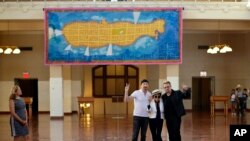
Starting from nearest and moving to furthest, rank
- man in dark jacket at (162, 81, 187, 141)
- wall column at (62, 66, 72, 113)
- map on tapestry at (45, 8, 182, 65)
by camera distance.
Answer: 1. man in dark jacket at (162, 81, 187, 141)
2. map on tapestry at (45, 8, 182, 65)
3. wall column at (62, 66, 72, 113)

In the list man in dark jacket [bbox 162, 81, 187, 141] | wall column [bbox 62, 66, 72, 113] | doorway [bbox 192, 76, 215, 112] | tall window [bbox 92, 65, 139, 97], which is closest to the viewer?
man in dark jacket [bbox 162, 81, 187, 141]

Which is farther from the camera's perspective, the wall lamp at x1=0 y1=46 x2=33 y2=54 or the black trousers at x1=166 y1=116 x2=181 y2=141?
the wall lamp at x1=0 y1=46 x2=33 y2=54

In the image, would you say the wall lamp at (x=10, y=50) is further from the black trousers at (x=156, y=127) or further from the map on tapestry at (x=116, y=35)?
the black trousers at (x=156, y=127)

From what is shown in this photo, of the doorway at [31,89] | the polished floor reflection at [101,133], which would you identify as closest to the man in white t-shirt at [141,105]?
the polished floor reflection at [101,133]

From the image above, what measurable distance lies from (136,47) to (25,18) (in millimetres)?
5339

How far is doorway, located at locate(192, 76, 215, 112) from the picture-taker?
31.5 metres

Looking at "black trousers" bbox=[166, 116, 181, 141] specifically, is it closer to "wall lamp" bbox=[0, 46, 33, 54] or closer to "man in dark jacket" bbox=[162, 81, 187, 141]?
"man in dark jacket" bbox=[162, 81, 187, 141]

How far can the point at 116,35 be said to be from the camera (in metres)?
23.3

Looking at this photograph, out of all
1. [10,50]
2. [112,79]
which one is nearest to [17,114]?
[10,50]

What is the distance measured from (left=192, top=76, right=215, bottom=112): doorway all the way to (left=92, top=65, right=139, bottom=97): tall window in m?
4.05

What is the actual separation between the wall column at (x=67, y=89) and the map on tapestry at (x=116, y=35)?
14.5 feet

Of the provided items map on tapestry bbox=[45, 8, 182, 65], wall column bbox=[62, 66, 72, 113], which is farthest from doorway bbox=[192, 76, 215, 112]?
map on tapestry bbox=[45, 8, 182, 65]

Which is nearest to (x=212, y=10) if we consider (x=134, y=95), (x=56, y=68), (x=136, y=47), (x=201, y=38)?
(x=136, y=47)

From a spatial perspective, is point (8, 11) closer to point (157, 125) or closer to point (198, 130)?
point (198, 130)
